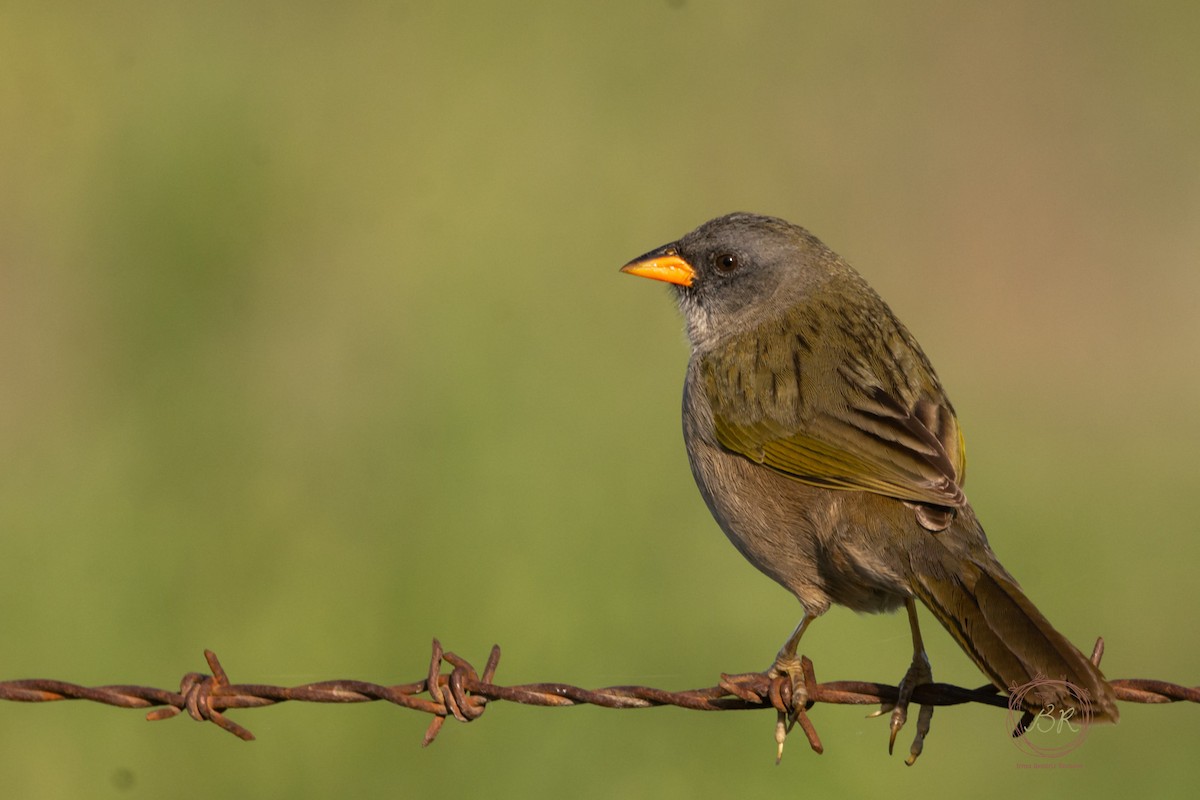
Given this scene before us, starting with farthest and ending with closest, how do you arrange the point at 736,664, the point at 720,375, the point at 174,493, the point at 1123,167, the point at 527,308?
the point at 1123,167, the point at 527,308, the point at 174,493, the point at 736,664, the point at 720,375

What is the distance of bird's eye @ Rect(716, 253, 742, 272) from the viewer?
648cm

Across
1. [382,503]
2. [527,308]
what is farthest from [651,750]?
[527,308]

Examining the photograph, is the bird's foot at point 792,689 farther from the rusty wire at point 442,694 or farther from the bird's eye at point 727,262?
the bird's eye at point 727,262

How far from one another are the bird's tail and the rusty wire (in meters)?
0.15

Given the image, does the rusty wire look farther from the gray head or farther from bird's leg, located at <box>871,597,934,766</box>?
the gray head

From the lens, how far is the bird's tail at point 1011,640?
405 centimetres

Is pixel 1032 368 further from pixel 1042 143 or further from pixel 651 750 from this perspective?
pixel 651 750

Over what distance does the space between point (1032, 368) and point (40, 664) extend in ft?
21.5

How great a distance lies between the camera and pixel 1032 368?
434 inches

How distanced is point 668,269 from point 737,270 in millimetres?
291

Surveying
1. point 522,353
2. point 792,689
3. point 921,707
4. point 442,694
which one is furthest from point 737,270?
point 522,353

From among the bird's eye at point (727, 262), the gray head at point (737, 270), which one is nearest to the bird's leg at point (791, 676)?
the gray head at point (737, 270)

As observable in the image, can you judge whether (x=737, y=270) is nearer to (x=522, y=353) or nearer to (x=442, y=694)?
(x=442, y=694)

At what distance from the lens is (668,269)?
21.6 ft
